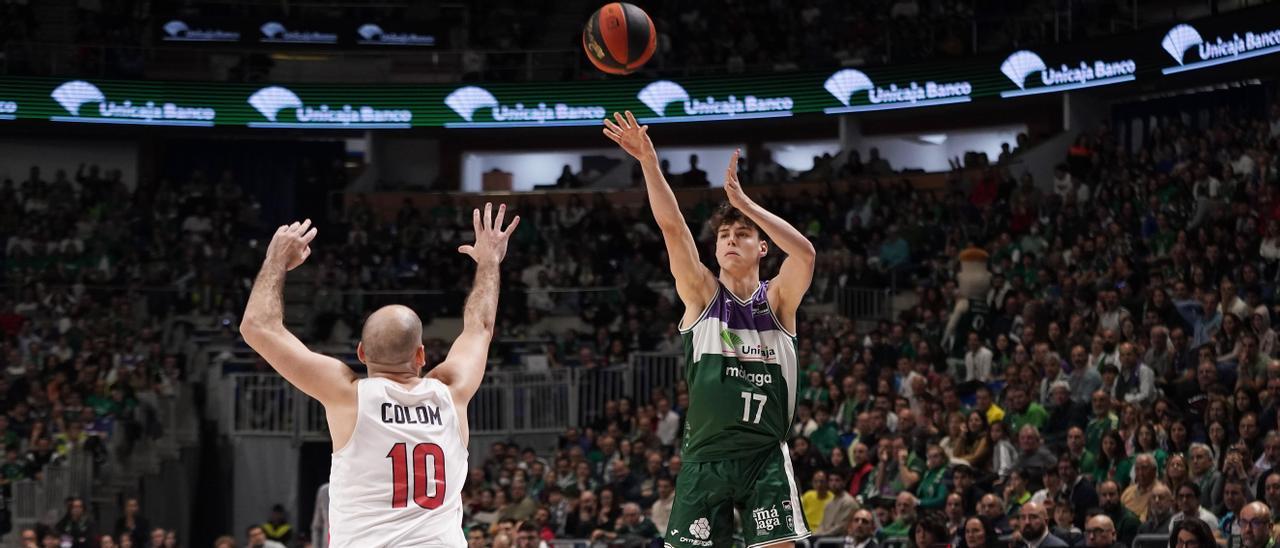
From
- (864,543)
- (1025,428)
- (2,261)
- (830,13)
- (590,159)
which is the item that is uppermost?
(830,13)

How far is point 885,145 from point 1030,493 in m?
17.3

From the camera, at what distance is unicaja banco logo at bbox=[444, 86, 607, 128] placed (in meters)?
27.3

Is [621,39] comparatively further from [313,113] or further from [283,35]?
[283,35]

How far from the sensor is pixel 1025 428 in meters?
13.9

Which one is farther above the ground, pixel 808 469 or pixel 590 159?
pixel 590 159

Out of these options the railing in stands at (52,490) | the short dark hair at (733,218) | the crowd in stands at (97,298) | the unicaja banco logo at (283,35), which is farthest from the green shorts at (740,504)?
the unicaja banco logo at (283,35)

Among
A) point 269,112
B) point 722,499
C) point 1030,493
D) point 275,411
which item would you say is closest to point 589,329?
point 275,411

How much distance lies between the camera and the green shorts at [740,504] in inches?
286

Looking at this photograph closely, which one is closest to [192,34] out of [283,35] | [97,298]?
[283,35]

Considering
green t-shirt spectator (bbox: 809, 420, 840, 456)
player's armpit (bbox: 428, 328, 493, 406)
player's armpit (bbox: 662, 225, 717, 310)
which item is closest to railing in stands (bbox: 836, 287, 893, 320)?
green t-shirt spectator (bbox: 809, 420, 840, 456)

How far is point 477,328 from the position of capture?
5.64 metres

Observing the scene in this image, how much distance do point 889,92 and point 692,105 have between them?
3.53 metres

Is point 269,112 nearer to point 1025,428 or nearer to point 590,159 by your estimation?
point 590,159

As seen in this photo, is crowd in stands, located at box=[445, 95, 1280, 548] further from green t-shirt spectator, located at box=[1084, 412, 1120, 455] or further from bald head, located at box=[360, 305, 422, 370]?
bald head, located at box=[360, 305, 422, 370]
